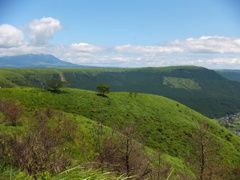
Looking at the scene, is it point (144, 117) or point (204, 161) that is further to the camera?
point (144, 117)

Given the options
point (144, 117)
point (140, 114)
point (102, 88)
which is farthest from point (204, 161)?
point (102, 88)

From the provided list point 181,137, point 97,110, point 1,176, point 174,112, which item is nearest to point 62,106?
point 97,110

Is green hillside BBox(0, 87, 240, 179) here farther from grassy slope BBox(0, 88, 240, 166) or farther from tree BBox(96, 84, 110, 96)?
tree BBox(96, 84, 110, 96)

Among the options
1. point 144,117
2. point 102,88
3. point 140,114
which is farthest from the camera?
point 102,88

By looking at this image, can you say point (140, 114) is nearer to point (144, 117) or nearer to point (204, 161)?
point (144, 117)

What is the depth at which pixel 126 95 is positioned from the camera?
64000mm

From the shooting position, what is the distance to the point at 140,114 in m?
51.5

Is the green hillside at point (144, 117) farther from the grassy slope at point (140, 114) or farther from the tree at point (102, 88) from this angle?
the tree at point (102, 88)

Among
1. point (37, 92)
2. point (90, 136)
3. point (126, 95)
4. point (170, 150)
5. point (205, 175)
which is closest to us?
point (205, 175)

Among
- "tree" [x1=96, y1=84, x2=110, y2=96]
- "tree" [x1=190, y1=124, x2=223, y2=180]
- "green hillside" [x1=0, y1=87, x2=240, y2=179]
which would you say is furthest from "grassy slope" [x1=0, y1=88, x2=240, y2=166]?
"tree" [x1=190, y1=124, x2=223, y2=180]

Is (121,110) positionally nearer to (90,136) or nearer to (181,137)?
(181,137)

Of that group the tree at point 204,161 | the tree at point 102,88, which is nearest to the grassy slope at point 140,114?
the tree at point 102,88

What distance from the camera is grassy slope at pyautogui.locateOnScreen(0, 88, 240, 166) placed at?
4075cm

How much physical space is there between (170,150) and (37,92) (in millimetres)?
40170
